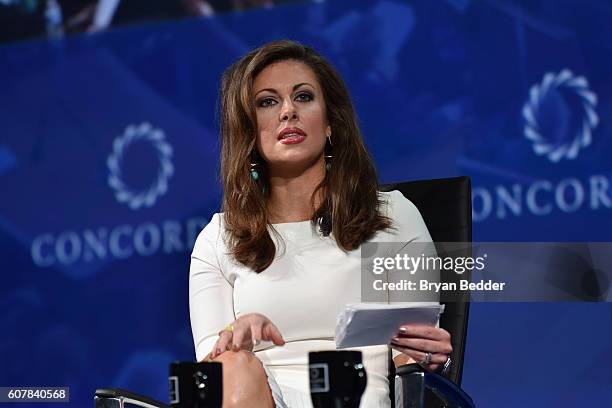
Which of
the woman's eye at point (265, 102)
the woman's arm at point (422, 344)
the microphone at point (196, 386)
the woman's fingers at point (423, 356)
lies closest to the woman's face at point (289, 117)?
the woman's eye at point (265, 102)

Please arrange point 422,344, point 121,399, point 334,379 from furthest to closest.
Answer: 1. point 121,399
2. point 422,344
3. point 334,379

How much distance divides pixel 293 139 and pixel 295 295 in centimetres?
43

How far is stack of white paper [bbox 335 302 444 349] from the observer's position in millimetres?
1840

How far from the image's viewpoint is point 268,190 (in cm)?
265

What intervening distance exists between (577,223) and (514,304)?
395mm

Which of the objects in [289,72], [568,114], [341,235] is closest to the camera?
[341,235]

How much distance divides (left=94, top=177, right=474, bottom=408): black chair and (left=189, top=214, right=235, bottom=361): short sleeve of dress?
31 centimetres

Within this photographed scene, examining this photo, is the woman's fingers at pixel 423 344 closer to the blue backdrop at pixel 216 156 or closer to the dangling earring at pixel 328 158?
the dangling earring at pixel 328 158

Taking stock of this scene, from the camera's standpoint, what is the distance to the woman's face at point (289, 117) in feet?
8.29

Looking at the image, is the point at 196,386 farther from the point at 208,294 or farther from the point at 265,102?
the point at 265,102

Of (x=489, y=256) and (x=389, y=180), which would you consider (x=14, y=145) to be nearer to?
(x=389, y=180)

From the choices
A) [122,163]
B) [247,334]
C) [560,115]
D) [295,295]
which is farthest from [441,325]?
[122,163]

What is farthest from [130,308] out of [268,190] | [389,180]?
[268,190]

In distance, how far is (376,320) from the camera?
6.14 ft
